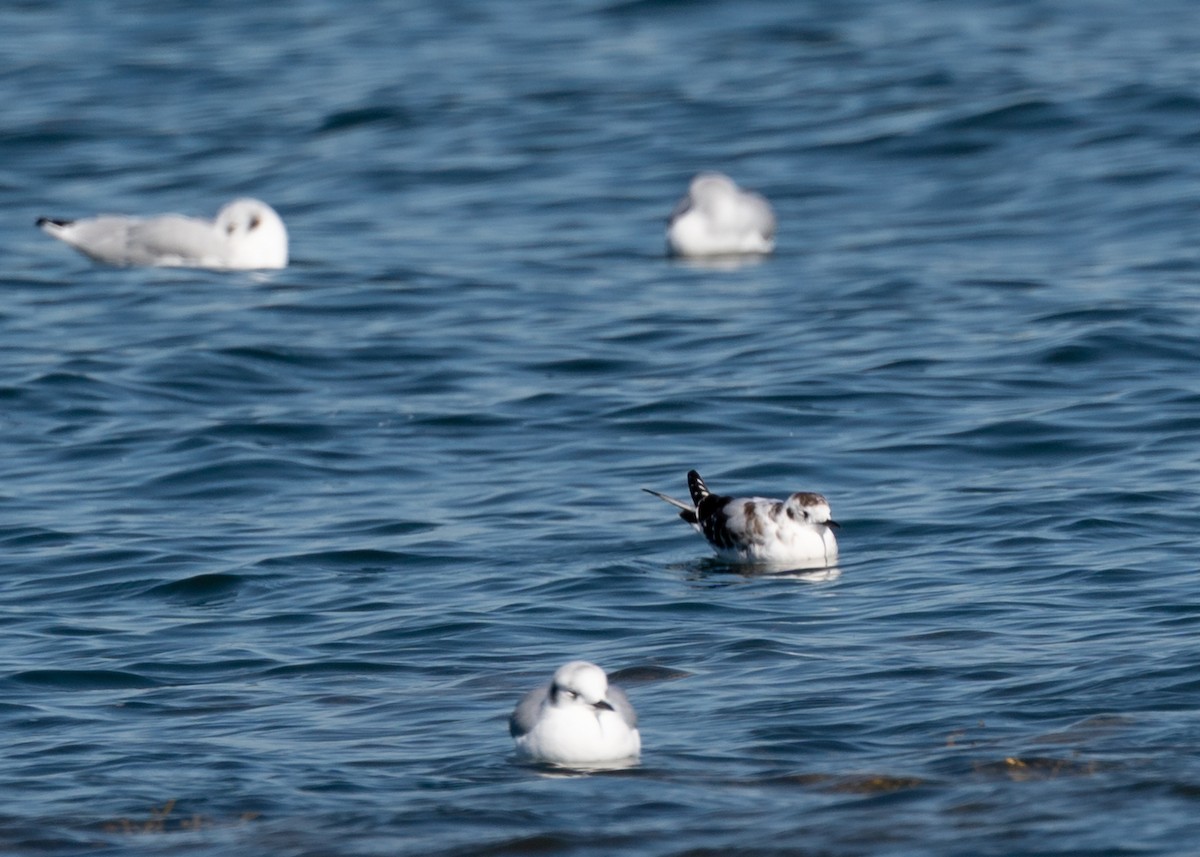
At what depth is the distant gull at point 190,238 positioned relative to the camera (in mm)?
18219

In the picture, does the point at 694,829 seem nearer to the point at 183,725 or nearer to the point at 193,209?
the point at 183,725

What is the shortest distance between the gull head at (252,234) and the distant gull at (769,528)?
820 centimetres

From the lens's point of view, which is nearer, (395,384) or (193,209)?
(395,384)

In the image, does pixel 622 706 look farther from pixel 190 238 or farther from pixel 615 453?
pixel 190 238

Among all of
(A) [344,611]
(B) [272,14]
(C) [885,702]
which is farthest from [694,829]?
(B) [272,14]

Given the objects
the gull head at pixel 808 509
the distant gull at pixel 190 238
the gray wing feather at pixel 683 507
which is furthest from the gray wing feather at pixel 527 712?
the distant gull at pixel 190 238

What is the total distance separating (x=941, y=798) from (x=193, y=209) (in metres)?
15.3

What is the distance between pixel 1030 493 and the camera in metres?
11.5

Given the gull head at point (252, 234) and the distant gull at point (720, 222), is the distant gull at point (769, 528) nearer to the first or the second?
the distant gull at point (720, 222)

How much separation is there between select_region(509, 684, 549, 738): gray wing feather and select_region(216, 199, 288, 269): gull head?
1102cm

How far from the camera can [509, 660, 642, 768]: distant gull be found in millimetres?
7430

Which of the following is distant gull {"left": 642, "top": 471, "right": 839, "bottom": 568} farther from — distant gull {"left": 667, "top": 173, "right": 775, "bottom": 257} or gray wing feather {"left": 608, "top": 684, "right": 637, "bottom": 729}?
distant gull {"left": 667, "top": 173, "right": 775, "bottom": 257}

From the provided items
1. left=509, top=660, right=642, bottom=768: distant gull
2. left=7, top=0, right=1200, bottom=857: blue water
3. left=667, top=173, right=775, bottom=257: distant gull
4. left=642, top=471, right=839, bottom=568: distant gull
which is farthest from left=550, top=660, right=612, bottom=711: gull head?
left=667, top=173, right=775, bottom=257: distant gull

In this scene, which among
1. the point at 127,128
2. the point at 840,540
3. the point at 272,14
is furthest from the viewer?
the point at 272,14
